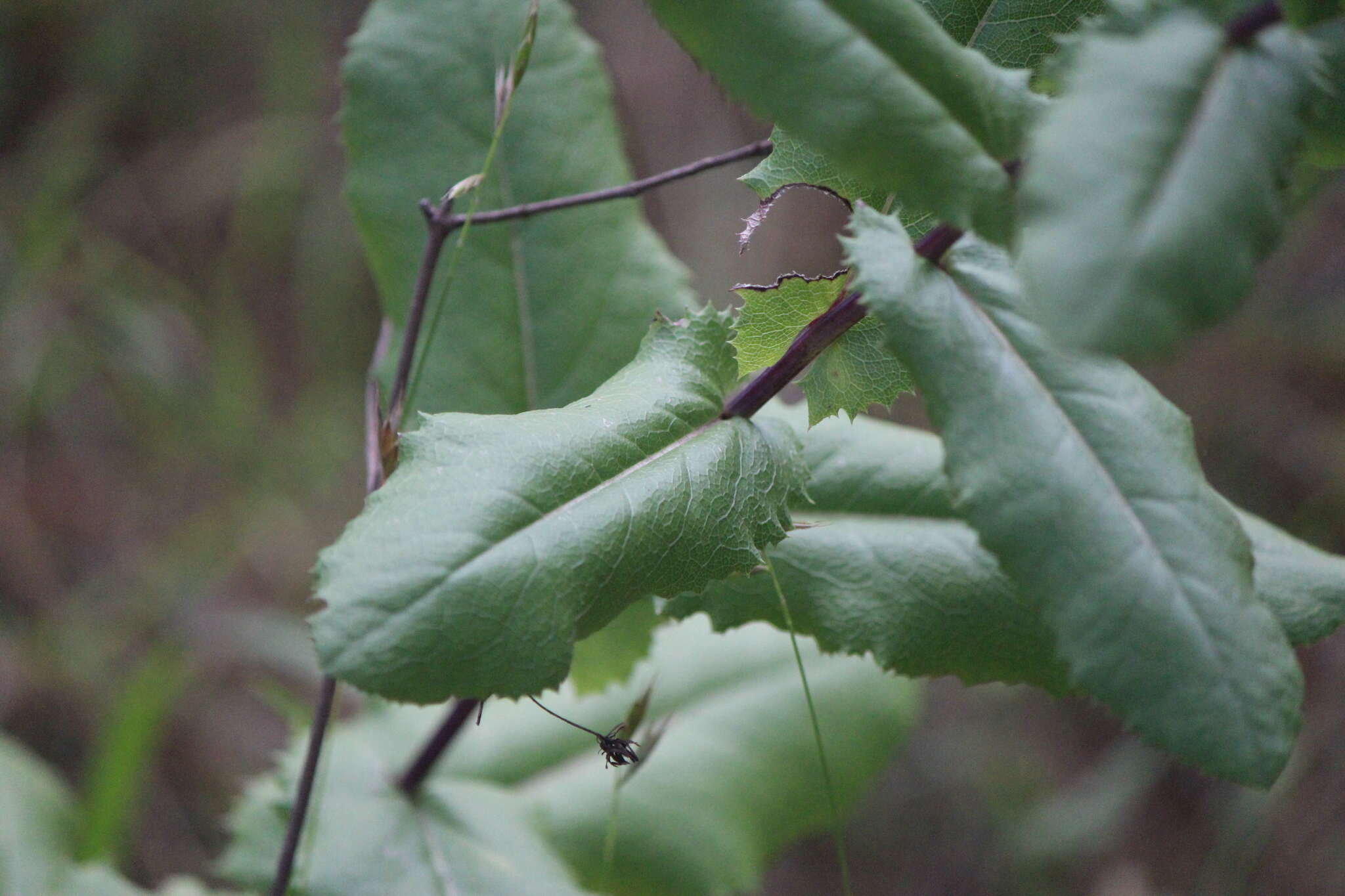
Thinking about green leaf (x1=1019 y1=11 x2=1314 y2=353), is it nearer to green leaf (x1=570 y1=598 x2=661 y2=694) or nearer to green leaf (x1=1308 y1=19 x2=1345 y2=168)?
green leaf (x1=1308 y1=19 x2=1345 y2=168)

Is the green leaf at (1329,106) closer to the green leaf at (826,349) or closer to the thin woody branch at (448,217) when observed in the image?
the green leaf at (826,349)

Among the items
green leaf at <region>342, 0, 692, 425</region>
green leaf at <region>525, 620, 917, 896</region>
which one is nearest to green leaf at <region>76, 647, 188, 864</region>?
green leaf at <region>525, 620, 917, 896</region>

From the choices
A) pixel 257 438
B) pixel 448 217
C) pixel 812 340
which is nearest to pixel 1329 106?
pixel 812 340

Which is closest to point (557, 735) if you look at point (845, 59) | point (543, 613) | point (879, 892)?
point (543, 613)

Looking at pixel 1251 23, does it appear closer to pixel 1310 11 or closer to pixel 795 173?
pixel 1310 11

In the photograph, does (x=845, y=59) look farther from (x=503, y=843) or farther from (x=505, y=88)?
(x=503, y=843)
